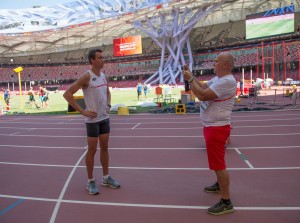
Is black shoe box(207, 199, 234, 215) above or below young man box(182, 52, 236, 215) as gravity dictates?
below

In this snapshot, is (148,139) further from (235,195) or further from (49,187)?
(235,195)

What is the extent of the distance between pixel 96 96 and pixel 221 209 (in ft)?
7.59

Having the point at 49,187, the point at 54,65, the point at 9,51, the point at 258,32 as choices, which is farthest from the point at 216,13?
the point at 49,187

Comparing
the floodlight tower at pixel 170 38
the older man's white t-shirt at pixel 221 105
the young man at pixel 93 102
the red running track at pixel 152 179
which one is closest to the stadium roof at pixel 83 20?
the floodlight tower at pixel 170 38

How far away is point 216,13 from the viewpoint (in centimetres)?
A: 6519

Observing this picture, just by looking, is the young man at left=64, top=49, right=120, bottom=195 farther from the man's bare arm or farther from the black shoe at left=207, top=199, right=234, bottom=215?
the black shoe at left=207, top=199, right=234, bottom=215

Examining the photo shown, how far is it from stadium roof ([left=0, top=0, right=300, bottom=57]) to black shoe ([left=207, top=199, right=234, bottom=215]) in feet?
166

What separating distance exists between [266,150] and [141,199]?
3921 mm

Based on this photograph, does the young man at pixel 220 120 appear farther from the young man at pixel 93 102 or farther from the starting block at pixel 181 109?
the starting block at pixel 181 109

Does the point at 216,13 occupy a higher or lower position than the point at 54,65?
higher

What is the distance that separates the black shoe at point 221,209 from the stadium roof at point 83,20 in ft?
166

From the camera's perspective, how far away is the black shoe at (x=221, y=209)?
3793 millimetres

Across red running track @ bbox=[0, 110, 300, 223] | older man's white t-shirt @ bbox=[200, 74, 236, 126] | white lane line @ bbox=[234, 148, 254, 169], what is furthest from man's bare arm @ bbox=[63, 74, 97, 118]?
white lane line @ bbox=[234, 148, 254, 169]

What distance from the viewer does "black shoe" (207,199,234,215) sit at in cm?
379
